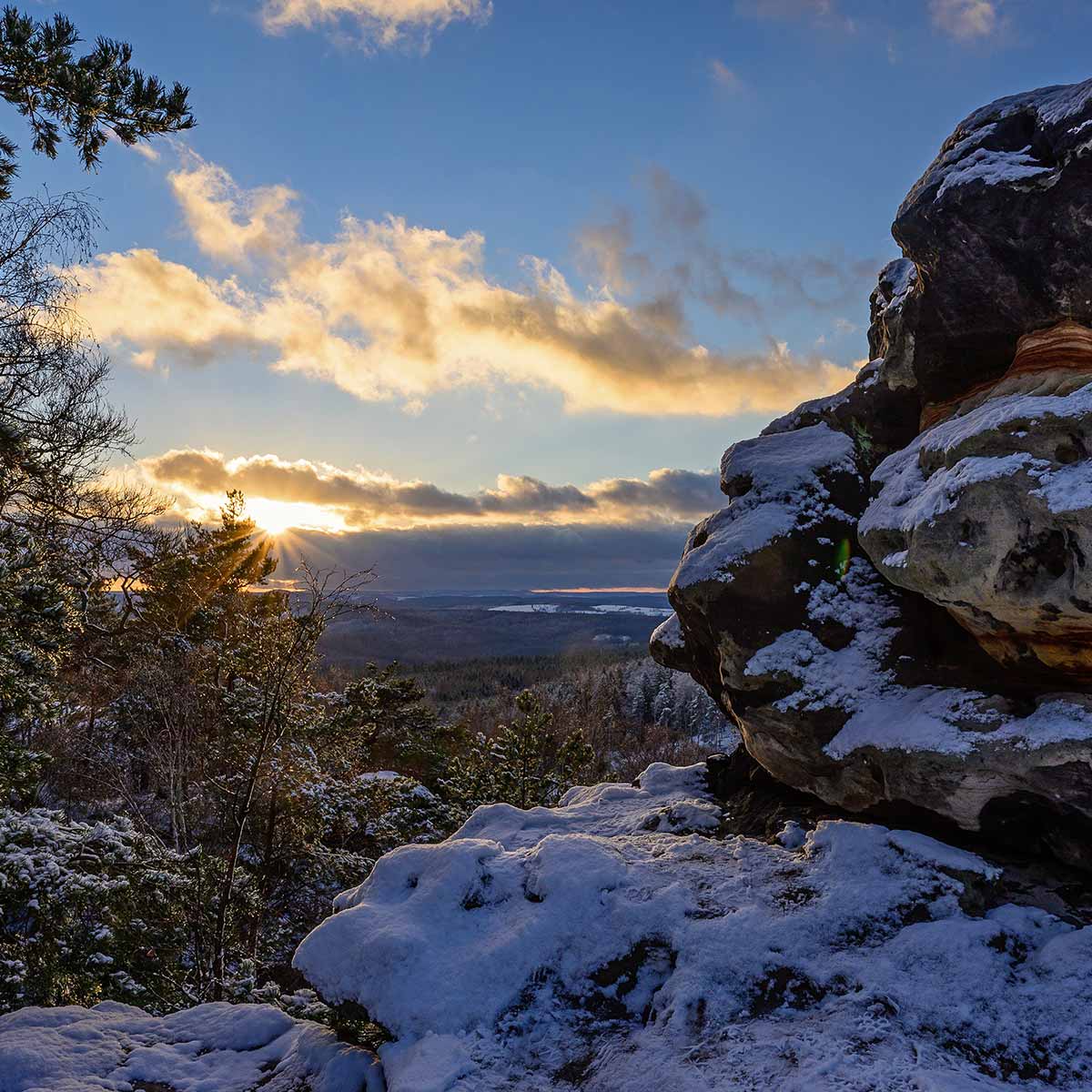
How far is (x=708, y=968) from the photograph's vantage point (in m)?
5.59

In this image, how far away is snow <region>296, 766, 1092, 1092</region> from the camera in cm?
470

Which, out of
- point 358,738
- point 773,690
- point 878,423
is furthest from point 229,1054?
point 358,738

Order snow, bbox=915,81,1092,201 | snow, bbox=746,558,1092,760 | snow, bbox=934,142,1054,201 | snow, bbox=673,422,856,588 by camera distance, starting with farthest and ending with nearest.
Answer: snow, bbox=673,422,856,588 → snow, bbox=934,142,1054,201 → snow, bbox=915,81,1092,201 → snow, bbox=746,558,1092,760

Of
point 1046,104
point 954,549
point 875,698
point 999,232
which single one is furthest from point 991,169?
point 875,698

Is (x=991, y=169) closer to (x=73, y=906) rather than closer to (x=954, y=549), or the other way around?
(x=954, y=549)

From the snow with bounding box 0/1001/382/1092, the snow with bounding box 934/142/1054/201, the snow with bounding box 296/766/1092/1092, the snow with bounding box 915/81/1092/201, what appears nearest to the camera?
the snow with bounding box 296/766/1092/1092

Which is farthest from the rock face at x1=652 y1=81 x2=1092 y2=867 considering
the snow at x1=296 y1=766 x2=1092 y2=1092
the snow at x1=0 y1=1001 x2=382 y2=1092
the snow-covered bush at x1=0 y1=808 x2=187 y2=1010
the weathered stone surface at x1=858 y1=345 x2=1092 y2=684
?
the snow-covered bush at x1=0 y1=808 x2=187 y2=1010

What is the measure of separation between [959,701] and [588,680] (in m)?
107

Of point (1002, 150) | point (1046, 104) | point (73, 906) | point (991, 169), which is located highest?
point (1046, 104)

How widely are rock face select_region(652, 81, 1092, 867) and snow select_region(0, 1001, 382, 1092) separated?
241 inches

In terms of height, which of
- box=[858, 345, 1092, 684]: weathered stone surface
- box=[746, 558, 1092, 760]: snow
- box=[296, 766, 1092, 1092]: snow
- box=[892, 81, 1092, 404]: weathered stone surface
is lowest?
box=[296, 766, 1092, 1092]: snow

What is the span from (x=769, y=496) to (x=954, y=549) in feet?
11.1

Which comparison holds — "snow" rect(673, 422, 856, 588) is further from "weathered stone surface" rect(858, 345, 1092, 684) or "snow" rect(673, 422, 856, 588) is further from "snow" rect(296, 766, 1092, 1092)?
"snow" rect(296, 766, 1092, 1092)

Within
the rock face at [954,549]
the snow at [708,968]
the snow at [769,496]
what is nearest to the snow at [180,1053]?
the snow at [708,968]
